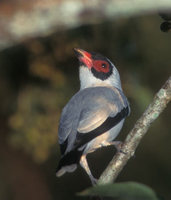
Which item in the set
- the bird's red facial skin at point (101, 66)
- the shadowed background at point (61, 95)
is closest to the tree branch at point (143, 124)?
the shadowed background at point (61, 95)

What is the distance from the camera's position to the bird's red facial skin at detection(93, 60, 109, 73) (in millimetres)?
5570

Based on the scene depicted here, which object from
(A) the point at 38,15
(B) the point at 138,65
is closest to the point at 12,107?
(B) the point at 138,65

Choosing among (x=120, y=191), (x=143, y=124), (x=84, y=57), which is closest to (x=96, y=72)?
(x=84, y=57)

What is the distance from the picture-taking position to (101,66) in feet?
18.4

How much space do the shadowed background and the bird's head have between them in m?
0.19

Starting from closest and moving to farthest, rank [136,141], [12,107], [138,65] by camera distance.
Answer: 1. [136,141]
2. [138,65]
3. [12,107]

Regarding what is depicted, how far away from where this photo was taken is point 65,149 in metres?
4.03

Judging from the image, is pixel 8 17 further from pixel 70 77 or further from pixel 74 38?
pixel 70 77

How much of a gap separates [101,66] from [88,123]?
5.22ft

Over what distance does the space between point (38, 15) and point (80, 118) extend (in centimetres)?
246

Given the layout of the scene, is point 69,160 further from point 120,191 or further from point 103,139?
point 120,191

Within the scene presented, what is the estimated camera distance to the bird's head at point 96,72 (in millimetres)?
5488

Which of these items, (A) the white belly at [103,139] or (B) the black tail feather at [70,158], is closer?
(B) the black tail feather at [70,158]

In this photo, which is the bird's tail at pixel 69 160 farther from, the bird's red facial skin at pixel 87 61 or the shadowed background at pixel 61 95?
the bird's red facial skin at pixel 87 61
